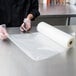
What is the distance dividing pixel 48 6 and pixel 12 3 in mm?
846

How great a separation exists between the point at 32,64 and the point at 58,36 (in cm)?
28

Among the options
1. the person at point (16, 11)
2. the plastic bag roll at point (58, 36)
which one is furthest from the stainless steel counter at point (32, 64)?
the person at point (16, 11)

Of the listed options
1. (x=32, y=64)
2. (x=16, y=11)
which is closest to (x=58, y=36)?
(x=32, y=64)

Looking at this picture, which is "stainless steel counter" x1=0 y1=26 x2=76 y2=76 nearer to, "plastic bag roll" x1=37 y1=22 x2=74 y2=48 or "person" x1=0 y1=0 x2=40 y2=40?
"plastic bag roll" x1=37 y1=22 x2=74 y2=48

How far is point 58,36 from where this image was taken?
109 centimetres

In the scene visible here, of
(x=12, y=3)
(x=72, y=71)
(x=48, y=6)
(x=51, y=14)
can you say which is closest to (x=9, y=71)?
(x=72, y=71)

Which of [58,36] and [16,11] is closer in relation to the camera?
[58,36]

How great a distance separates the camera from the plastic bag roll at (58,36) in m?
1.02

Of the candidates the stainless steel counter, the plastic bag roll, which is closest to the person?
the plastic bag roll

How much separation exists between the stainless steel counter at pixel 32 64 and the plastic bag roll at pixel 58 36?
4 cm

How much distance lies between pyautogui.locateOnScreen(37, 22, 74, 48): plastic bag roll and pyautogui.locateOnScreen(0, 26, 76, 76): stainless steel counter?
0.13 ft

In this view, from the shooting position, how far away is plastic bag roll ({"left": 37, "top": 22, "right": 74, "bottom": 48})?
1024 mm

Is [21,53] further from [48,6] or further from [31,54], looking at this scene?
[48,6]

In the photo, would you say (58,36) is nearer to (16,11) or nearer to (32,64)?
(32,64)
